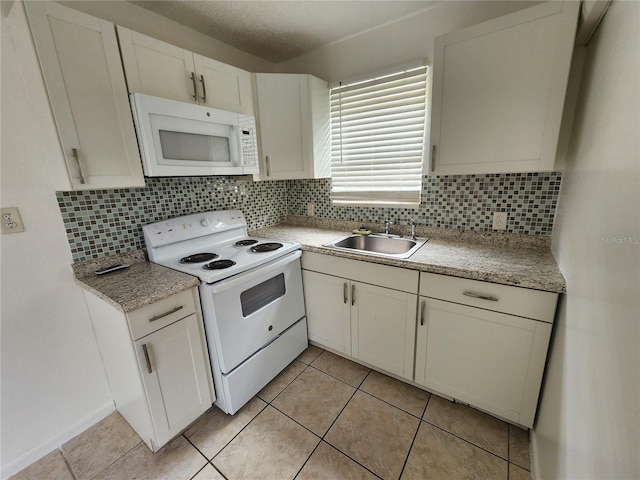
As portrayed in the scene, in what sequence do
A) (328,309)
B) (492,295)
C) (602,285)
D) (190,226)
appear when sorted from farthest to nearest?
(328,309) → (190,226) → (492,295) → (602,285)

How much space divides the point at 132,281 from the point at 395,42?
2218 millimetres

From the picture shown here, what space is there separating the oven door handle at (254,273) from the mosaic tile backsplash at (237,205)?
0.70 metres

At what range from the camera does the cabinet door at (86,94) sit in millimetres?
1095

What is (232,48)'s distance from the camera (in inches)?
82.1

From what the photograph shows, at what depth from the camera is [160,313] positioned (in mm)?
1267

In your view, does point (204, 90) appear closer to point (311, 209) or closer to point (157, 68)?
point (157, 68)

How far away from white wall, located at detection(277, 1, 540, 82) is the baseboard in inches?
110

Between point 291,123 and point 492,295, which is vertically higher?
point 291,123

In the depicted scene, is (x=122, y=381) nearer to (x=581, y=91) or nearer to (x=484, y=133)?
(x=484, y=133)

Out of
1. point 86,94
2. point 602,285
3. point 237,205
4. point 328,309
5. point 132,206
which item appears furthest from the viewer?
point 237,205

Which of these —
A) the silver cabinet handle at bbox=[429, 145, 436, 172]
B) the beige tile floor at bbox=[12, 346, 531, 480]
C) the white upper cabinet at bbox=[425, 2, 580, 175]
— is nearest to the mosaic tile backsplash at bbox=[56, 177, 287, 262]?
the beige tile floor at bbox=[12, 346, 531, 480]

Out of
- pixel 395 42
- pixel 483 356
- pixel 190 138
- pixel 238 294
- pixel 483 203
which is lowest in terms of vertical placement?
pixel 483 356

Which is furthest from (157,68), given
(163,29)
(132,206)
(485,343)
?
(485,343)

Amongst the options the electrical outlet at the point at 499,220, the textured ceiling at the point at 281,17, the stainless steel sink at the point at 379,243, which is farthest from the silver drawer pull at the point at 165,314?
the electrical outlet at the point at 499,220
